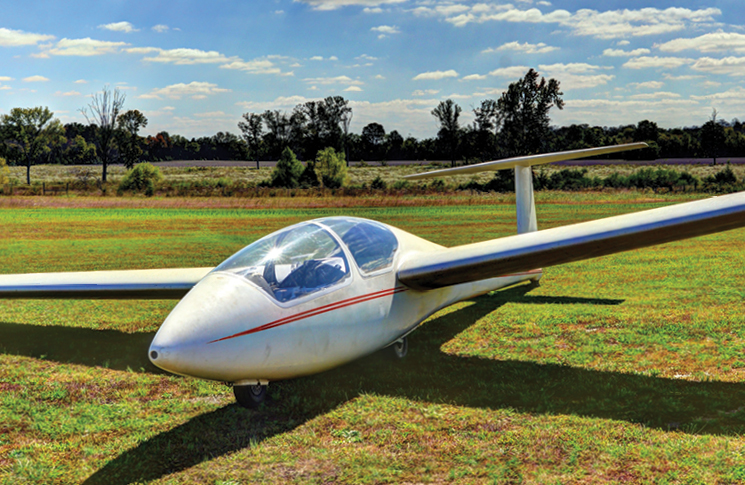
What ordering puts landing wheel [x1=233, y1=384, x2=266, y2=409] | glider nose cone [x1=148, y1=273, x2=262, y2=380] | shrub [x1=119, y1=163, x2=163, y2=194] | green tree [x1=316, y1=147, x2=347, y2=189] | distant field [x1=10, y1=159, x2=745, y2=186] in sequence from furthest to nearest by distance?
distant field [x1=10, y1=159, x2=745, y2=186]
green tree [x1=316, y1=147, x2=347, y2=189]
shrub [x1=119, y1=163, x2=163, y2=194]
landing wheel [x1=233, y1=384, x2=266, y2=409]
glider nose cone [x1=148, y1=273, x2=262, y2=380]

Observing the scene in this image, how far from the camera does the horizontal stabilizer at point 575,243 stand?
21.8 ft

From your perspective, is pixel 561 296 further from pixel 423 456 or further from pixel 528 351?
pixel 423 456

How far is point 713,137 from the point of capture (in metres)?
109

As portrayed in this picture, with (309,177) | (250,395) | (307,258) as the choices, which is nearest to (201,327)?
(250,395)

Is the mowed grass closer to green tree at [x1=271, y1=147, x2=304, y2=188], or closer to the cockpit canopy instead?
the cockpit canopy

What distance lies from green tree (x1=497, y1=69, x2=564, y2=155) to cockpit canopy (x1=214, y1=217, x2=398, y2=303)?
7076 cm

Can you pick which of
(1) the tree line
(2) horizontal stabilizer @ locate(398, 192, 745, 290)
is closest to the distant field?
(1) the tree line

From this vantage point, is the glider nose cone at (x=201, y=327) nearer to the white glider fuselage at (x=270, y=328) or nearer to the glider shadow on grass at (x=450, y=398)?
the white glider fuselage at (x=270, y=328)

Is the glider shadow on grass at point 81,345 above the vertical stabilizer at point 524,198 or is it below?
below

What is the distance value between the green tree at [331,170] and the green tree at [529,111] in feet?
78.9

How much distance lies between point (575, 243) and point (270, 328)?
160 inches

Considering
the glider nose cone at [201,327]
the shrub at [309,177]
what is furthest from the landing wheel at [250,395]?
the shrub at [309,177]

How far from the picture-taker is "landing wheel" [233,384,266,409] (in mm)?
6410

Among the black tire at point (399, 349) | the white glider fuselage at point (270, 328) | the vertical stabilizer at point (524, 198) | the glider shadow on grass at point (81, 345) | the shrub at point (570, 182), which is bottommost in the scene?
the glider shadow on grass at point (81, 345)
